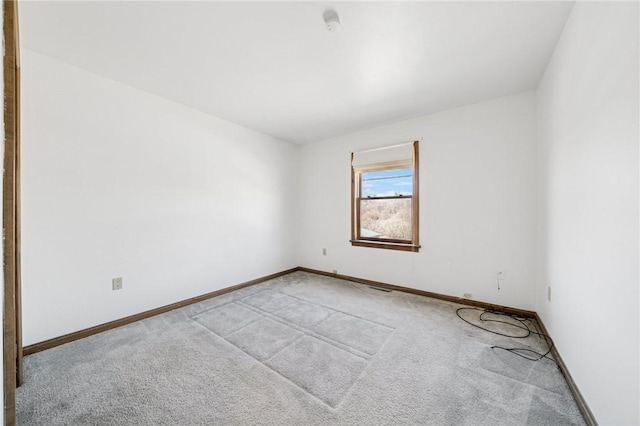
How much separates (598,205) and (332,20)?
189cm

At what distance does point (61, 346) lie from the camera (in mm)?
2025

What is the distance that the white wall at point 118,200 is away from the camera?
2.00 m

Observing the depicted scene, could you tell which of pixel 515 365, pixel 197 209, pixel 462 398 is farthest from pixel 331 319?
pixel 197 209

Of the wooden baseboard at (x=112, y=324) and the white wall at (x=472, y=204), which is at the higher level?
the white wall at (x=472, y=204)

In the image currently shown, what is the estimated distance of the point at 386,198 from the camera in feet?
12.2

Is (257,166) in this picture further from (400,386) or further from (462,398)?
(462,398)

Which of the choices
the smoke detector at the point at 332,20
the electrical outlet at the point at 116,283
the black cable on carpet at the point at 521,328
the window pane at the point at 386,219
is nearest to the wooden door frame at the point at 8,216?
the electrical outlet at the point at 116,283

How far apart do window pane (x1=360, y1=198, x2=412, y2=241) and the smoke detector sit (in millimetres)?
2452

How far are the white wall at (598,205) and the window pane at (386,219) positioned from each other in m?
1.71

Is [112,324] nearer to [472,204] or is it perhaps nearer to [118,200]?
[118,200]

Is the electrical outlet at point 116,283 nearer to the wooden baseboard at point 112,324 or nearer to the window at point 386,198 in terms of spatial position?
the wooden baseboard at point 112,324

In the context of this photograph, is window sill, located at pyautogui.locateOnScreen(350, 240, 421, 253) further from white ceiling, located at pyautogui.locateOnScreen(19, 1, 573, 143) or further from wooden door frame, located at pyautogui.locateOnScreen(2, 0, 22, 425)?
wooden door frame, located at pyautogui.locateOnScreen(2, 0, 22, 425)

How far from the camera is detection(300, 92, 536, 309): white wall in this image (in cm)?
263

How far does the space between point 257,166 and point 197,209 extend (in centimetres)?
121
